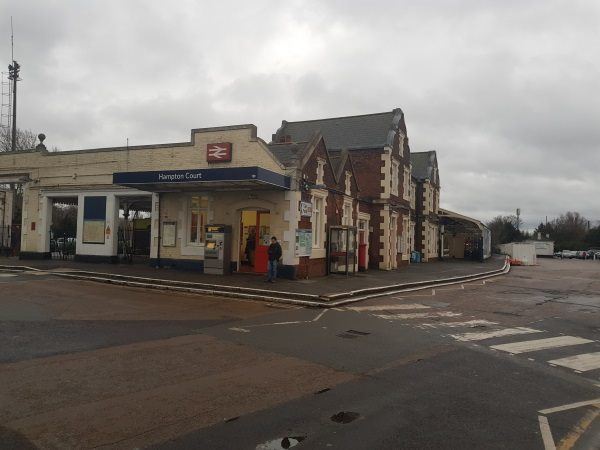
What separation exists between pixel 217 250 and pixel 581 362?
13.4 m

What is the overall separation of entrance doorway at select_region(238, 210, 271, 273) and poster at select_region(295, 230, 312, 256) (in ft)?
5.20

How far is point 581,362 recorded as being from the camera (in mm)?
8219

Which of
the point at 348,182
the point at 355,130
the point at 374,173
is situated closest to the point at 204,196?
the point at 348,182

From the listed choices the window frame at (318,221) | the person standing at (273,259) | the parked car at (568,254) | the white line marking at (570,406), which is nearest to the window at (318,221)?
the window frame at (318,221)

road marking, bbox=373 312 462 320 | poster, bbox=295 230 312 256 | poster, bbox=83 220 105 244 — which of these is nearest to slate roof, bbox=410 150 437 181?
poster, bbox=295 230 312 256

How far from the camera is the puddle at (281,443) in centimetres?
442

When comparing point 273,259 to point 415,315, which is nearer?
point 415,315

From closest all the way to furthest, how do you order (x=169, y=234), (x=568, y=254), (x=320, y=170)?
1. (x=320, y=170)
2. (x=169, y=234)
3. (x=568, y=254)

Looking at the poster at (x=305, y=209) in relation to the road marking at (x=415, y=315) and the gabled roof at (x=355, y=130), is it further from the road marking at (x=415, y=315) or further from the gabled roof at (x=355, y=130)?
the gabled roof at (x=355, y=130)

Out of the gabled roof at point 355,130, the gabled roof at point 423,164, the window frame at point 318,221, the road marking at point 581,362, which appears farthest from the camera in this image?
the gabled roof at point 423,164

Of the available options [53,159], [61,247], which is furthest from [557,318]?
[61,247]

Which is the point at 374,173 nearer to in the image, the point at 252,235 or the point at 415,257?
the point at 252,235

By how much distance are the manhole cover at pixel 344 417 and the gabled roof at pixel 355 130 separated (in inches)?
943

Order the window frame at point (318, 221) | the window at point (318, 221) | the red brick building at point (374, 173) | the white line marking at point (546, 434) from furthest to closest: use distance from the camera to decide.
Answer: the red brick building at point (374, 173) < the window at point (318, 221) < the window frame at point (318, 221) < the white line marking at point (546, 434)
